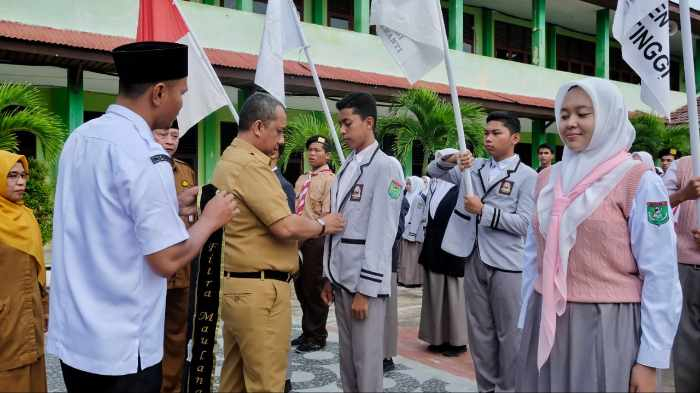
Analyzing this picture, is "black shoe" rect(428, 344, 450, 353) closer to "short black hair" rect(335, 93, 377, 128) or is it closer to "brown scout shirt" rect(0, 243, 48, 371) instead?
"short black hair" rect(335, 93, 377, 128)

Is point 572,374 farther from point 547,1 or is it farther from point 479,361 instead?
point 547,1

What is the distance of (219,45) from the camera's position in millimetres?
11125

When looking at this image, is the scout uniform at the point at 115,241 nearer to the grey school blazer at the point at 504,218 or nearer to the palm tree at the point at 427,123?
the grey school blazer at the point at 504,218

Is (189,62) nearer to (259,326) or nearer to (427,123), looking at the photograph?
(259,326)

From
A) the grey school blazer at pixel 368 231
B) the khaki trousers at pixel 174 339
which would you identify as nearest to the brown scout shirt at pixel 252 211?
the grey school blazer at pixel 368 231

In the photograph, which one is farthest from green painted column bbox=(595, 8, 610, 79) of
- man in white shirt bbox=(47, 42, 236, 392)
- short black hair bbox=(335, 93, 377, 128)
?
man in white shirt bbox=(47, 42, 236, 392)

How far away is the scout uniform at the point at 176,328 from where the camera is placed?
12.6ft

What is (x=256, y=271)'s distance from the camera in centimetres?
291

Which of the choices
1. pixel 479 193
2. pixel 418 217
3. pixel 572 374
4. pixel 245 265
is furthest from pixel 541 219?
pixel 418 217

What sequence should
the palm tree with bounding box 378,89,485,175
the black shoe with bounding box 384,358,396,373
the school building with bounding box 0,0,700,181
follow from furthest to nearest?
the palm tree with bounding box 378,89,485,175 < the school building with bounding box 0,0,700,181 < the black shoe with bounding box 384,358,396,373

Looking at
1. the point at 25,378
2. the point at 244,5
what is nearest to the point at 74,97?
the point at 244,5

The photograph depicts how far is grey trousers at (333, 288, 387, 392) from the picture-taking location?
10.6 feet

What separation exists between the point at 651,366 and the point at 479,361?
204 centimetres

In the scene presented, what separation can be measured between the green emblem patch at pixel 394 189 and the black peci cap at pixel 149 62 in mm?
1520
